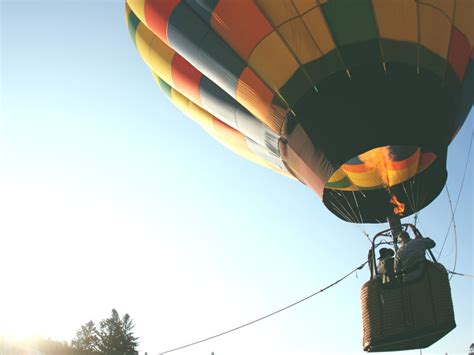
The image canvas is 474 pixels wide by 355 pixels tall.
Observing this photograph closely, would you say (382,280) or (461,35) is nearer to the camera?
(382,280)

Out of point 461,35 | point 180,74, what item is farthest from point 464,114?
point 180,74

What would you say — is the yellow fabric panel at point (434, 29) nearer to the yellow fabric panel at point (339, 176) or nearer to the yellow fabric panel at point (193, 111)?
the yellow fabric panel at point (339, 176)

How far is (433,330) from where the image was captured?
4.59m

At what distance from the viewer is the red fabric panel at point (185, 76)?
7008mm

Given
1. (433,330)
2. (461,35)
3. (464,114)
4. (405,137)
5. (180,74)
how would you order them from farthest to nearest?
(180,74)
(464,114)
(461,35)
(405,137)
(433,330)

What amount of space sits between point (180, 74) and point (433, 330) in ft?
14.3

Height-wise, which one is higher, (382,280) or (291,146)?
(291,146)

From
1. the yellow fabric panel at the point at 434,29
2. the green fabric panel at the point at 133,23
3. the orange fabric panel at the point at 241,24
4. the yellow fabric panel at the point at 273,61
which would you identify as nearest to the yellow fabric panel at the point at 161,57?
the green fabric panel at the point at 133,23

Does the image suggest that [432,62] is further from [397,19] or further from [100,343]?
[100,343]

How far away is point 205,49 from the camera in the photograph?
20.0 feet

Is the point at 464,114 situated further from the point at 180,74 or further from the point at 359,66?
the point at 180,74

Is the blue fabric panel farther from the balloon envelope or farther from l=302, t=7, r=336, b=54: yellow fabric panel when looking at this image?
l=302, t=7, r=336, b=54: yellow fabric panel

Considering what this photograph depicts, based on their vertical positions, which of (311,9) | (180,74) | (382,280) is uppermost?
(180,74)

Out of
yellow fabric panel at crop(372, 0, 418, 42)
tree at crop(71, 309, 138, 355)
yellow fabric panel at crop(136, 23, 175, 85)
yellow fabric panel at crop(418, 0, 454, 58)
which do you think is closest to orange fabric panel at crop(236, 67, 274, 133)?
yellow fabric panel at crop(372, 0, 418, 42)
